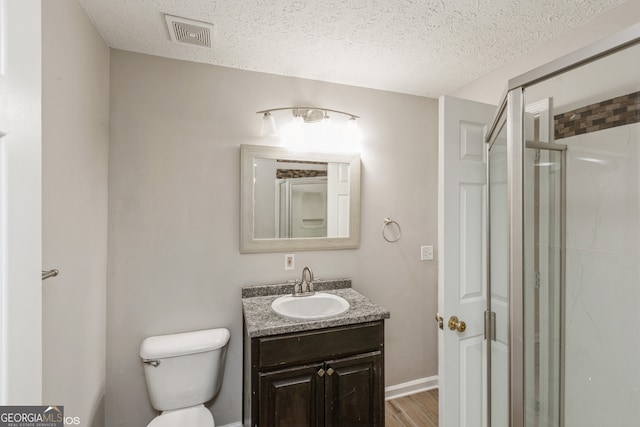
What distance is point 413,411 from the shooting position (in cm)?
212

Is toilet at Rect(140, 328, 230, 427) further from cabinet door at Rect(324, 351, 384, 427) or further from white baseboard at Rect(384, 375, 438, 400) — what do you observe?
white baseboard at Rect(384, 375, 438, 400)

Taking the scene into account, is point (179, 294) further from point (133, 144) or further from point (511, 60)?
point (511, 60)

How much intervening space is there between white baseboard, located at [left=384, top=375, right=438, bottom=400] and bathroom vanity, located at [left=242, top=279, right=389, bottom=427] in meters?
0.68

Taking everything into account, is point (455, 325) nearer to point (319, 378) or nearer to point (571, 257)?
point (571, 257)

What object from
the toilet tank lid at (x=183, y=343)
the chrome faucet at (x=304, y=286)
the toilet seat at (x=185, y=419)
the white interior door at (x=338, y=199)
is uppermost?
the white interior door at (x=338, y=199)

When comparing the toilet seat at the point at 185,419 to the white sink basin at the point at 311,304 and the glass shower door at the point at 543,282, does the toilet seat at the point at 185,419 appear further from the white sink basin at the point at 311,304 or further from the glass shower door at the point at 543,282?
the glass shower door at the point at 543,282

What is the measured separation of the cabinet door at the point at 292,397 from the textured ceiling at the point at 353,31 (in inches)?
69.1

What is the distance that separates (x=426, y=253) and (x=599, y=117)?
1.56m

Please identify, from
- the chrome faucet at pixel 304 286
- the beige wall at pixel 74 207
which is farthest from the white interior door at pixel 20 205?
the chrome faucet at pixel 304 286

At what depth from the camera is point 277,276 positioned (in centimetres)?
200

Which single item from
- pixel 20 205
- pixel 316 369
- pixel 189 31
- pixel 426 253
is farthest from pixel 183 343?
pixel 426 253

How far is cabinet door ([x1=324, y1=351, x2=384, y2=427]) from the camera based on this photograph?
1.56m

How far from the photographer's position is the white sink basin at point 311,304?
1.81 metres

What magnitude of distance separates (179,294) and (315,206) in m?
1.04
